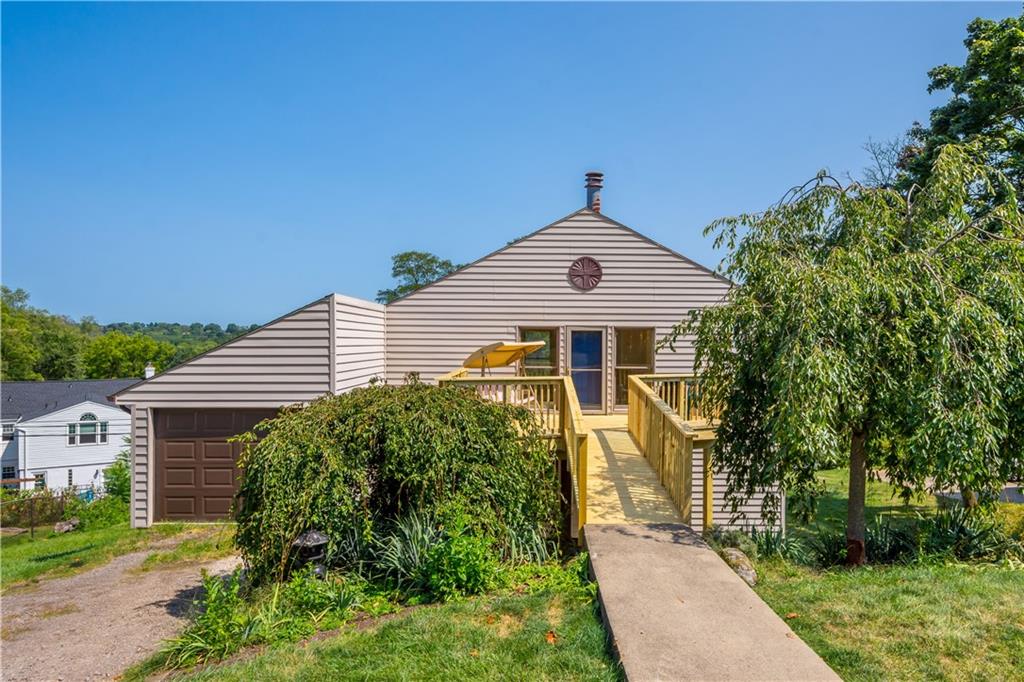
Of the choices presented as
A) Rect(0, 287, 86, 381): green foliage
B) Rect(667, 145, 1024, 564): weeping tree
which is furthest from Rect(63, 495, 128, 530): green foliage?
Rect(0, 287, 86, 381): green foliage

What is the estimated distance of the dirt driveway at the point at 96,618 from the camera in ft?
17.5

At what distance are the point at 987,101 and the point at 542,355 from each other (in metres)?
10.3

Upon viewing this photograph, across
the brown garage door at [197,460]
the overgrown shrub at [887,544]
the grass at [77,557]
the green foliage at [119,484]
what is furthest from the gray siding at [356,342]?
the green foliage at [119,484]

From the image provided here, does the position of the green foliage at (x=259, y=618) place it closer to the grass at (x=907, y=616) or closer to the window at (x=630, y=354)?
the grass at (x=907, y=616)

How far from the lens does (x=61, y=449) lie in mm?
29703

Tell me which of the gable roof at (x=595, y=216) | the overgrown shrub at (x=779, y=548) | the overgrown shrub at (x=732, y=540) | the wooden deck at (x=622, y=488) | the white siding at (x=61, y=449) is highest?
the gable roof at (x=595, y=216)


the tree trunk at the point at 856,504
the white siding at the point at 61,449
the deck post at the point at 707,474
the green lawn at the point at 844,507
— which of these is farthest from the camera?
the white siding at the point at 61,449

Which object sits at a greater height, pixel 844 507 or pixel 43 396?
pixel 43 396

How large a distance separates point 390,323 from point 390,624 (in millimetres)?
8334

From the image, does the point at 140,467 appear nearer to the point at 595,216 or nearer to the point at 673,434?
the point at 673,434

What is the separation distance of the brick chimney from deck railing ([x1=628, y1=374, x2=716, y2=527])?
191 inches

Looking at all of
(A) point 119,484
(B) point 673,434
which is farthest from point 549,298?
(A) point 119,484

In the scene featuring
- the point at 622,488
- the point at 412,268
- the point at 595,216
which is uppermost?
the point at 412,268

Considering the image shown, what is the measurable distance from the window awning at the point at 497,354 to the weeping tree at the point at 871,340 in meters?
3.62
